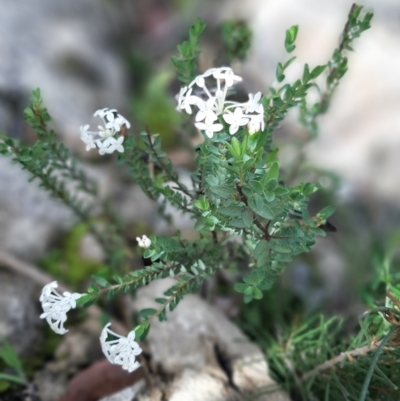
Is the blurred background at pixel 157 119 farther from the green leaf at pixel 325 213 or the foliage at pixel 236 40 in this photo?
the green leaf at pixel 325 213

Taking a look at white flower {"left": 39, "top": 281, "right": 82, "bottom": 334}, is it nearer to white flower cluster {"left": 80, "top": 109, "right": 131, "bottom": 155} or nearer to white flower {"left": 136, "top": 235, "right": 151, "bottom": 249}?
white flower {"left": 136, "top": 235, "right": 151, "bottom": 249}

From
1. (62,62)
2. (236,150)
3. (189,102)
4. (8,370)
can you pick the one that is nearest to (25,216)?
(8,370)

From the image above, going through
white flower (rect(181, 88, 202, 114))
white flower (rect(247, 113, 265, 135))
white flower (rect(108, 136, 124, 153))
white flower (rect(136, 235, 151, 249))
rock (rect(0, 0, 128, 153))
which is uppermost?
rock (rect(0, 0, 128, 153))

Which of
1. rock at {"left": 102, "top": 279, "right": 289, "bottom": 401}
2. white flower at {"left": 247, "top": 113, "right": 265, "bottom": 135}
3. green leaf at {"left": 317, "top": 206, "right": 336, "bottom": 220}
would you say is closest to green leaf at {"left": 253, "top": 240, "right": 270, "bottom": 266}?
green leaf at {"left": 317, "top": 206, "right": 336, "bottom": 220}

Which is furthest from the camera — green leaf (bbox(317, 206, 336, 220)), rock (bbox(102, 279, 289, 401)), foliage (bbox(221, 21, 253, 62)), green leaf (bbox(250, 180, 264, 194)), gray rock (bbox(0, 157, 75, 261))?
gray rock (bbox(0, 157, 75, 261))

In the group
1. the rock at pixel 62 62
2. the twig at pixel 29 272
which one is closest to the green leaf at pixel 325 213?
the twig at pixel 29 272

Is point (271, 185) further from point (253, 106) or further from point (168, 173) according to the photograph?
point (168, 173)

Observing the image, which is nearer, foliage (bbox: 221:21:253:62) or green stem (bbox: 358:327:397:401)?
green stem (bbox: 358:327:397:401)
